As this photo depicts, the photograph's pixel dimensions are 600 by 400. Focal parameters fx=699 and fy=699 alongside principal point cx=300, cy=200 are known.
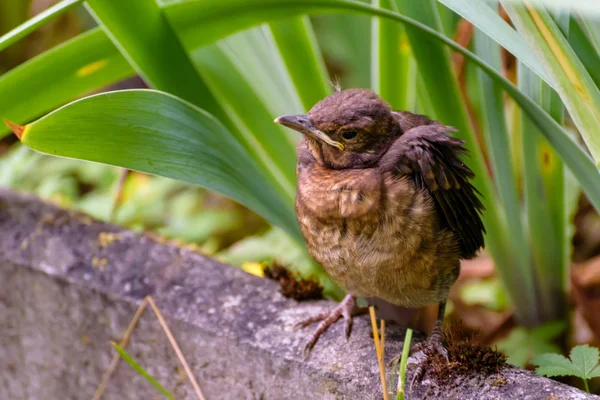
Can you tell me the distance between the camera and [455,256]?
4.92 ft

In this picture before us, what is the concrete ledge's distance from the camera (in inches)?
58.9

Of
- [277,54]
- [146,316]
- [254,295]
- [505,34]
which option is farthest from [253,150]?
[505,34]

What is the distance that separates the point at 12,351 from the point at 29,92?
0.80m

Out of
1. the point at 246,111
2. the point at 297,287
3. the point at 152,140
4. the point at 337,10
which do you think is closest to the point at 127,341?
the point at 297,287

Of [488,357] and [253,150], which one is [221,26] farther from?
[488,357]

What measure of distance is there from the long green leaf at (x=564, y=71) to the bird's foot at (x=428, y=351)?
522mm

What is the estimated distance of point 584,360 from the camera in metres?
1.32

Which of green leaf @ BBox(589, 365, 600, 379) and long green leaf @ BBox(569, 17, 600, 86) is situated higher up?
long green leaf @ BBox(569, 17, 600, 86)

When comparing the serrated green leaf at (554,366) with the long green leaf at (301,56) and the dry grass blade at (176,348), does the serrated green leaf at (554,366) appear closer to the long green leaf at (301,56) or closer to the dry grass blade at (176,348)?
the dry grass blade at (176,348)

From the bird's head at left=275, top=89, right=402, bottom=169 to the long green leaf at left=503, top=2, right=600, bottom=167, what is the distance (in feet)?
1.13

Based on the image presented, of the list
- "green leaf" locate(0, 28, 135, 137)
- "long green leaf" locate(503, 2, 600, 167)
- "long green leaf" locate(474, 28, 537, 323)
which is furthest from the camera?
"long green leaf" locate(474, 28, 537, 323)

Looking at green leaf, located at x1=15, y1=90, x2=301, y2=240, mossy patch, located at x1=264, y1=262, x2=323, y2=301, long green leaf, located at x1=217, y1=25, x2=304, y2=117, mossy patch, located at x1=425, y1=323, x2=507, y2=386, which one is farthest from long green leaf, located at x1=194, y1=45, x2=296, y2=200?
mossy patch, located at x1=425, y1=323, x2=507, y2=386

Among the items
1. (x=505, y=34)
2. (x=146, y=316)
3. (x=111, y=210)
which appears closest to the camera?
(x=505, y=34)

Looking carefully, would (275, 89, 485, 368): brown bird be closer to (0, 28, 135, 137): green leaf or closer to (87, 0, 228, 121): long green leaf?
(87, 0, 228, 121): long green leaf
